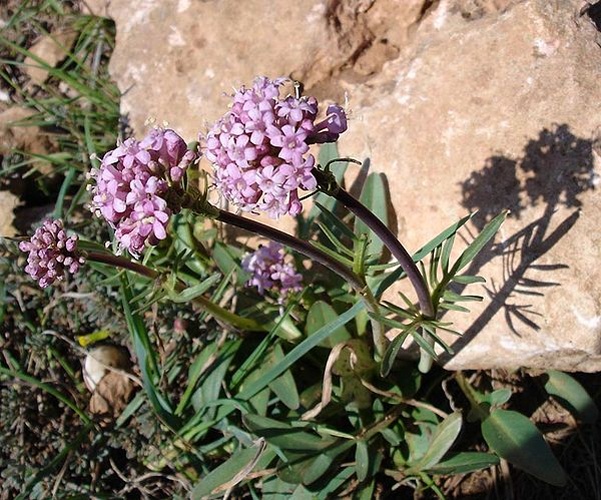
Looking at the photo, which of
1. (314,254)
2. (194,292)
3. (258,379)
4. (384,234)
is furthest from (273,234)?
(258,379)

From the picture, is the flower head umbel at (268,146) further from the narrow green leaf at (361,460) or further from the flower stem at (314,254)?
the narrow green leaf at (361,460)

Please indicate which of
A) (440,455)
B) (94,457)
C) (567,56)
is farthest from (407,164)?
(94,457)

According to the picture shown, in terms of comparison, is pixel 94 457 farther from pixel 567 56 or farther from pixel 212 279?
pixel 567 56

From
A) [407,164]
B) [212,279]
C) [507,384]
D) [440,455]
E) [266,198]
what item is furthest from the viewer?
[507,384]

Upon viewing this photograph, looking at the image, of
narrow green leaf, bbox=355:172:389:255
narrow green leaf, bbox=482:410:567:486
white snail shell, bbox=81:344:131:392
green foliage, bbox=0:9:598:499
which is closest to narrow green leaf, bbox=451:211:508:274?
green foliage, bbox=0:9:598:499

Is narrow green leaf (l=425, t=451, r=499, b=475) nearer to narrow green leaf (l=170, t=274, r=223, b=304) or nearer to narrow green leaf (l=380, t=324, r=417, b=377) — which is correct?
narrow green leaf (l=380, t=324, r=417, b=377)
